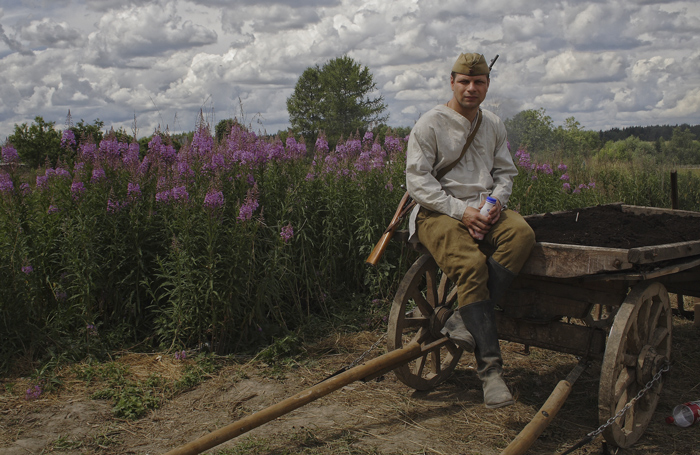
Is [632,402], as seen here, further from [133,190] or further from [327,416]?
[133,190]

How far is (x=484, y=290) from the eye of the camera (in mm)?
3551

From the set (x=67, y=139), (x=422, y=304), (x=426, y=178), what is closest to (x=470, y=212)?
(x=426, y=178)

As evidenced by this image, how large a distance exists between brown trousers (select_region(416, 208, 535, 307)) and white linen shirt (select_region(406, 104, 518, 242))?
0.16 m

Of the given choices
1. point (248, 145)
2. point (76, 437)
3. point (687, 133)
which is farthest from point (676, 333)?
point (687, 133)

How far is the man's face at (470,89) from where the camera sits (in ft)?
12.8

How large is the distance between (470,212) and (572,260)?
704 mm

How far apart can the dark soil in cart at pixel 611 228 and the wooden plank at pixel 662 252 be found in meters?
0.27

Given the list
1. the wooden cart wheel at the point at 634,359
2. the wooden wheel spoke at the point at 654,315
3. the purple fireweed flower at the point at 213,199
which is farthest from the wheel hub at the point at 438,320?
the purple fireweed flower at the point at 213,199

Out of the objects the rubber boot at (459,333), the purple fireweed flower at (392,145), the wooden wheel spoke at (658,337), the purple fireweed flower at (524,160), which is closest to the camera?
the rubber boot at (459,333)

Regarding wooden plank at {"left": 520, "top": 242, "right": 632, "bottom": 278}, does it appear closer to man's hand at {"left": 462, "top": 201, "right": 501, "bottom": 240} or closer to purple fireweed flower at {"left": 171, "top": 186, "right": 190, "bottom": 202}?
man's hand at {"left": 462, "top": 201, "right": 501, "bottom": 240}

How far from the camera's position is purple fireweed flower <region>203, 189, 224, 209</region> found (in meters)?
4.62

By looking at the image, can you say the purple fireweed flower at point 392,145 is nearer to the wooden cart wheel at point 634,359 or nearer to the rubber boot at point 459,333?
the rubber boot at point 459,333

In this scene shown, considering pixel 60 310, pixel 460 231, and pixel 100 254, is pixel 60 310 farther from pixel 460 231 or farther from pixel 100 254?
pixel 460 231

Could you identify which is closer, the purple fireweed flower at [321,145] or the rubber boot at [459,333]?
the rubber boot at [459,333]
